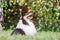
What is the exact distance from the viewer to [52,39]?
663 centimetres

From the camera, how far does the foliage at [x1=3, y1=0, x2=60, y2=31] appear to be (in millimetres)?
8149

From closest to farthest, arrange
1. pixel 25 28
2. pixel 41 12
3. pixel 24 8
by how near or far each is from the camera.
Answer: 1. pixel 25 28
2. pixel 24 8
3. pixel 41 12

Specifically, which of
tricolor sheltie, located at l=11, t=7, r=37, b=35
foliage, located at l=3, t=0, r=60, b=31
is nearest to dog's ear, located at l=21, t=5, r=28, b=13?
foliage, located at l=3, t=0, r=60, b=31

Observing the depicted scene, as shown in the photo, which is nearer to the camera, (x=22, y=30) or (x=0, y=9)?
(x=22, y=30)

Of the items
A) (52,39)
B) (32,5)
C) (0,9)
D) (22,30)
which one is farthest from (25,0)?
(52,39)

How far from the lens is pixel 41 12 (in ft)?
26.9

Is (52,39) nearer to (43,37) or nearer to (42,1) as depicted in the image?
(43,37)

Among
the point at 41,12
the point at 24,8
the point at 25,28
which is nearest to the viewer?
the point at 25,28

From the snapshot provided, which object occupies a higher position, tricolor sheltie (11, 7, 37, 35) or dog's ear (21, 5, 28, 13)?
dog's ear (21, 5, 28, 13)

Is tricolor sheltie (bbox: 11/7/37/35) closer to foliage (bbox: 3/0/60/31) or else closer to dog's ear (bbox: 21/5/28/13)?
dog's ear (bbox: 21/5/28/13)

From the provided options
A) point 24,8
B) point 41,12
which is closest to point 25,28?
point 24,8

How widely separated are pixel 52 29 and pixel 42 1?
872 millimetres

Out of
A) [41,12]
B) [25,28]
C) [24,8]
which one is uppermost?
[24,8]

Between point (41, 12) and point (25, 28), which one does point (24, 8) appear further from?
point (25, 28)
